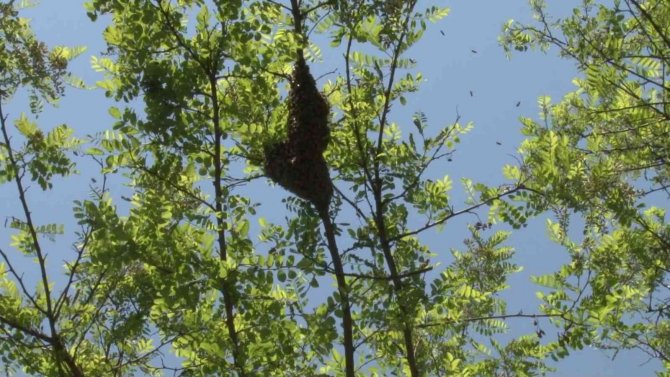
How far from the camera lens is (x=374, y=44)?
4930mm

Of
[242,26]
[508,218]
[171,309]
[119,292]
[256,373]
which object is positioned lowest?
[256,373]

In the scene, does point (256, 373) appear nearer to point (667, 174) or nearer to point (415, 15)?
point (415, 15)

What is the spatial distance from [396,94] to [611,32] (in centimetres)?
192

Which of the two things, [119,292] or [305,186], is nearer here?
[305,186]

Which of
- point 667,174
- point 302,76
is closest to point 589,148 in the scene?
point 667,174

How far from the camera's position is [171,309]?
4.32 m

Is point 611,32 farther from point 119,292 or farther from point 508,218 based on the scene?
point 119,292

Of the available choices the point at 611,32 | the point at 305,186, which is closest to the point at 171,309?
the point at 305,186

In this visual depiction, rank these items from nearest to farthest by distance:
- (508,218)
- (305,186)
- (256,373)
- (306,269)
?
(256,373) → (306,269) → (305,186) → (508,218)

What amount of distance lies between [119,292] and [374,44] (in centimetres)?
239

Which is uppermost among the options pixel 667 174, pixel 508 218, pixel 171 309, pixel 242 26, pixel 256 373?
pixel 667 174

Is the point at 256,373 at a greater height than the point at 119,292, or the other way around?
the point at 119,292

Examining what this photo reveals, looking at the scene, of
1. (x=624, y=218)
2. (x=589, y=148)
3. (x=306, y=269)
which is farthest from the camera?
(x=589, y=148)

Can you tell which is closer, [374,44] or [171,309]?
[171,309]
